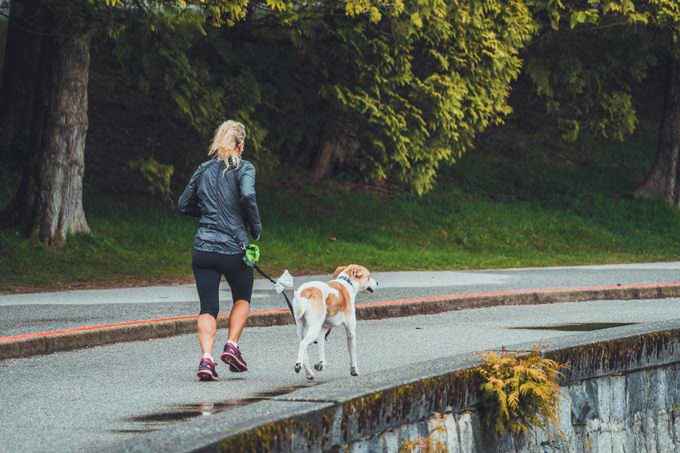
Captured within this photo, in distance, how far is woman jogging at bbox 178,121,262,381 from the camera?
10.2m

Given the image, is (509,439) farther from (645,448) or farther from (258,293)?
(258,293)

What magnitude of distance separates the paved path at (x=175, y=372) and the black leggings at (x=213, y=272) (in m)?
0.57

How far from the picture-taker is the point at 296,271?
2219cm

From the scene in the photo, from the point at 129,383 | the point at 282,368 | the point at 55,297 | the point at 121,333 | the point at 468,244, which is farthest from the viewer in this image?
the point at 468,244

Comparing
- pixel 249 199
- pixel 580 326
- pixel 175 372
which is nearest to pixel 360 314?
pixel 580 326

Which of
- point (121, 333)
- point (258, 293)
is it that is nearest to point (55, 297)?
point (258, 293)

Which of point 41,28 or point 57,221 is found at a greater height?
point 41,28

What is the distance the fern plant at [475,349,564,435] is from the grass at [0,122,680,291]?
1169 centimetres

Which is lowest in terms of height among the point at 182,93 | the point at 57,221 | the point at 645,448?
the point at 645,448

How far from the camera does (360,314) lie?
15578 millimetres

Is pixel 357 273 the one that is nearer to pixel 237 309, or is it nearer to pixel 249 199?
pixel 237 309

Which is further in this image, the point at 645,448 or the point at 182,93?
the point at 182,93

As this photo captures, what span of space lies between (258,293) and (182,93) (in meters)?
6.10

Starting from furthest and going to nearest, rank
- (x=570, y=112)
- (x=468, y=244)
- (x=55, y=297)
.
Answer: (x=570, y=112)
(x=468, y=244)
(x=55, y=297)
